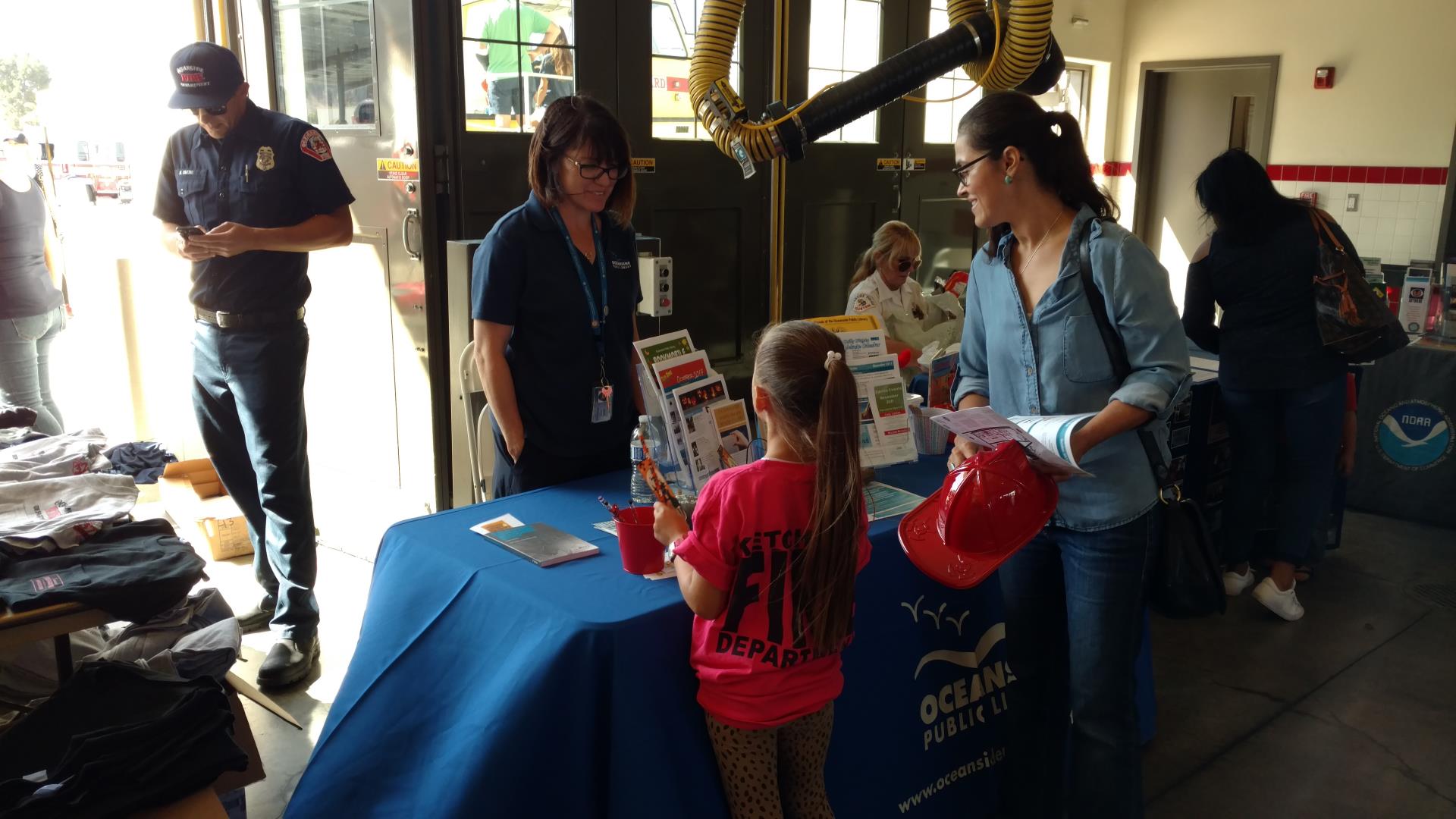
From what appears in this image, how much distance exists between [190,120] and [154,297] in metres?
0.75

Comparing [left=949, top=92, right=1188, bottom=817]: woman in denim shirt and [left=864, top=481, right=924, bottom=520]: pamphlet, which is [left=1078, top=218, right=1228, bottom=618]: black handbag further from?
[left=864, top=481, right=924, bottom=520]: pamphlet

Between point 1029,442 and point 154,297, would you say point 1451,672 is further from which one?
point 154,297

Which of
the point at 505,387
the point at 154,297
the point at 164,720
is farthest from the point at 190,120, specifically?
the point at 164,720

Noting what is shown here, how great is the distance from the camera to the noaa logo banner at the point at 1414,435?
460cm

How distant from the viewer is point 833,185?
207 inches

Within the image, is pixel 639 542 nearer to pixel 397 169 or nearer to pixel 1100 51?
pixel 397 169

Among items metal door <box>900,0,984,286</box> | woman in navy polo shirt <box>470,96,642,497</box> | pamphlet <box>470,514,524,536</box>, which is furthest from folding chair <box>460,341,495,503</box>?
metal door <box>900,0,984,286</box>

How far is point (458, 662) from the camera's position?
1897mm

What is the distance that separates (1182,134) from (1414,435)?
12.5 ft

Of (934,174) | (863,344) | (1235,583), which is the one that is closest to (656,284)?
(863,344)

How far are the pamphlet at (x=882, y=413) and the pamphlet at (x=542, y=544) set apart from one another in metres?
0.77

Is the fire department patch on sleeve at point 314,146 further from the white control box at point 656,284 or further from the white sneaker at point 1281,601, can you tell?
the white sneaker at point 1281,601

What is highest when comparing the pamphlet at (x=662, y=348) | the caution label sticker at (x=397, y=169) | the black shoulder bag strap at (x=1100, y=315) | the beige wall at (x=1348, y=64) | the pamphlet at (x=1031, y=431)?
the beige wall at (x=1348, y=64)

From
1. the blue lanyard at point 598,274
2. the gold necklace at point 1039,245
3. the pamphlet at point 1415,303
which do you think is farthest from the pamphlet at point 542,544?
the pamphlet at point 1415,303
